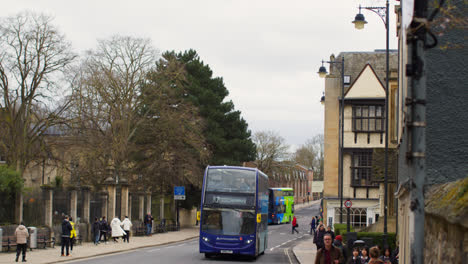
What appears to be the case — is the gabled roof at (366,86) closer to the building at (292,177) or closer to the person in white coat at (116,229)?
the person in white coat at (116,229)

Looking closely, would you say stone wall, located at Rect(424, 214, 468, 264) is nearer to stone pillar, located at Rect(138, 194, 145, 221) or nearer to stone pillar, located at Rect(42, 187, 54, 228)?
stone pillar, located at Rect(42, 187, 54, 228)

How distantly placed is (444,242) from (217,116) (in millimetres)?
57303

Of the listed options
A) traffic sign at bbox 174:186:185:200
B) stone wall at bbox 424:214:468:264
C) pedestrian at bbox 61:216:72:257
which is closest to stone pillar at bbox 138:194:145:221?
traffic sign at bbox 174:186:185:200

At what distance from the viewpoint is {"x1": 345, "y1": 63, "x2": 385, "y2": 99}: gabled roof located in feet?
171

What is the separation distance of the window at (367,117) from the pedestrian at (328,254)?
40.6 meters

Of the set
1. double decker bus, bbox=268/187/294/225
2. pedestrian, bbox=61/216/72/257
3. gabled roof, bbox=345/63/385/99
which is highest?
gabled roof, bbox=345/63/385/99

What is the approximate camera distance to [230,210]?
1068 inches

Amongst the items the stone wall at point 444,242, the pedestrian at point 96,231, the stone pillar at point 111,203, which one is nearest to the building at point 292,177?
the stone pillar at point 111,203

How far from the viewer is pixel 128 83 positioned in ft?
168

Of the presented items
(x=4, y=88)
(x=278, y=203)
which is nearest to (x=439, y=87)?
(x=4, y=88)

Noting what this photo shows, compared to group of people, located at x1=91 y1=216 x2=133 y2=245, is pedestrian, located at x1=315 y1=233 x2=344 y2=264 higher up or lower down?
higher up

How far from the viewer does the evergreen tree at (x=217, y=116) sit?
6412 cm

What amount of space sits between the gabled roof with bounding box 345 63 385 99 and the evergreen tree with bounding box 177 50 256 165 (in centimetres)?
1545

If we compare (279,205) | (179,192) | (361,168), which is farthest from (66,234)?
(279,205)
